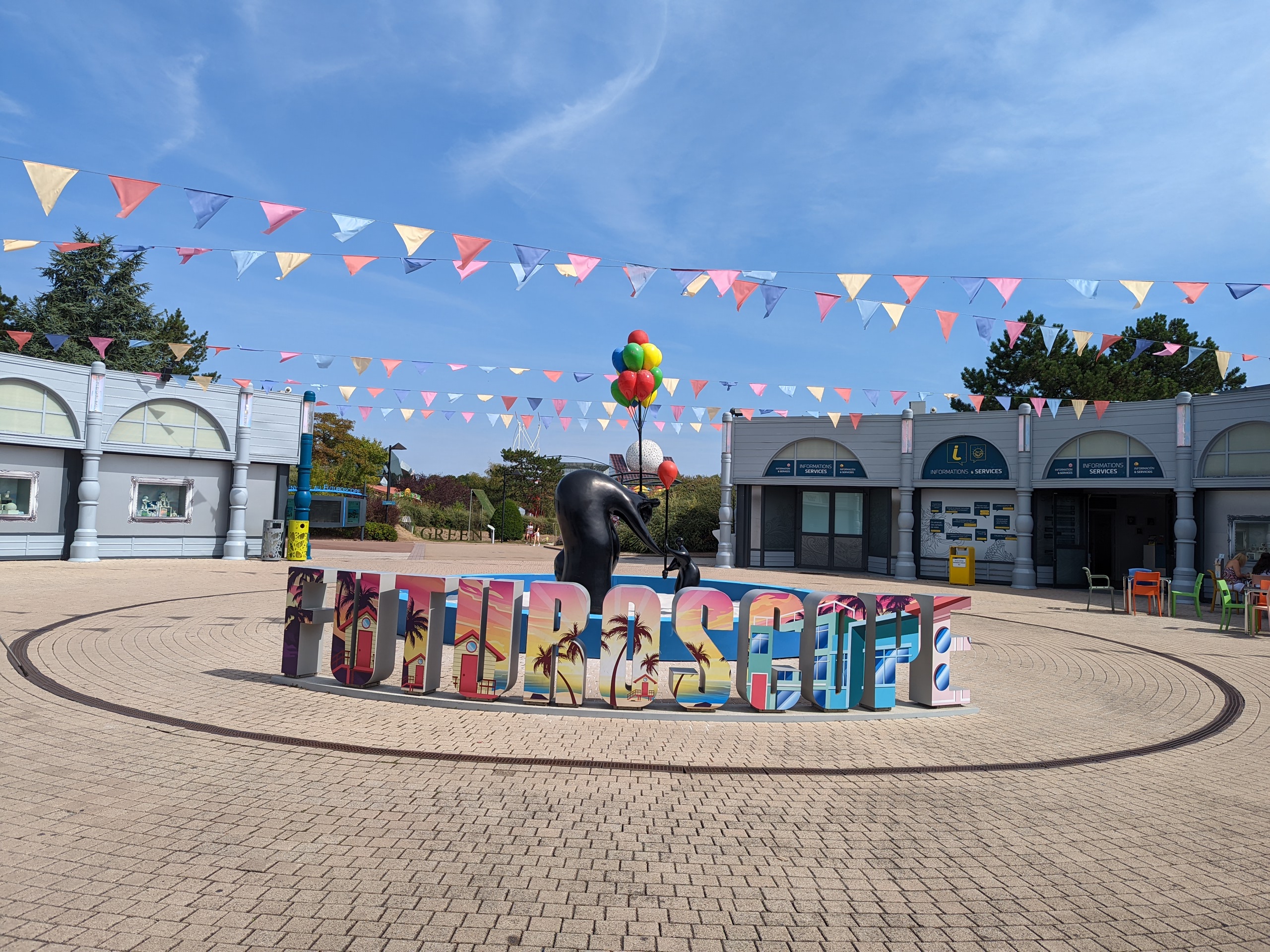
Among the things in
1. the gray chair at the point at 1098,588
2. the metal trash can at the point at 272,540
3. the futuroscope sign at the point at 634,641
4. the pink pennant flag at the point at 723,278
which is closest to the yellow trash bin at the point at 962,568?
the gray chair at the point at 1098,588

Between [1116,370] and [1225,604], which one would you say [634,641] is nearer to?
[1225,604]

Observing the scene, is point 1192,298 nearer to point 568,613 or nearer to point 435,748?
point 568,613

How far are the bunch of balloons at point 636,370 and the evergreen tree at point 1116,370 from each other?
75.2 ft

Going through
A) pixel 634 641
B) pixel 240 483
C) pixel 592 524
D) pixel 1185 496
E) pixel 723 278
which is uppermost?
pixel 723 278

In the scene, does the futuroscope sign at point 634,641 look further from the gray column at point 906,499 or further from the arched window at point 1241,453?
the gray column at point 906,499

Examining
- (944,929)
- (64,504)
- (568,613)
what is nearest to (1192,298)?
(568,613)

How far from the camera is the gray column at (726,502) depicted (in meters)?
25.6

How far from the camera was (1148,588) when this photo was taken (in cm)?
1577

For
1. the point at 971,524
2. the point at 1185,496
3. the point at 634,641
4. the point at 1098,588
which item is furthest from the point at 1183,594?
the point at 634,641

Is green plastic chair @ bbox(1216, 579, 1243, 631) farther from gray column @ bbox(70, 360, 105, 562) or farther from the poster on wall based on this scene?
gray column @ bbox(70, 360, 105, 562)

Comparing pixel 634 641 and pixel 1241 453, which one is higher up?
pixel 1241 453

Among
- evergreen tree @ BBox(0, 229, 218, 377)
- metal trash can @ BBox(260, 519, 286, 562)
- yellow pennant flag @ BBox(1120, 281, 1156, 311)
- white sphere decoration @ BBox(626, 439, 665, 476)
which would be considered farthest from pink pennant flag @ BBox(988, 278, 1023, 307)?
white sphere decoration @ BBox(626, 439, 665, 476)

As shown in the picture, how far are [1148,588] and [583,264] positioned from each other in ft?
43.5

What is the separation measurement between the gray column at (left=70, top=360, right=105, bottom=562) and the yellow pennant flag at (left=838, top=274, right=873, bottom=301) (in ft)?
61.0
